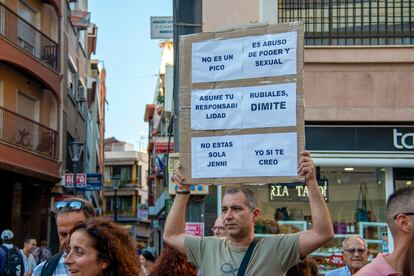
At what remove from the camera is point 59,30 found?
103 ft

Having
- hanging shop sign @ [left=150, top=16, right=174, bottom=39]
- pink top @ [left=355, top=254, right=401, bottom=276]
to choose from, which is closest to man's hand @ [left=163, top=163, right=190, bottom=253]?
pink top @ [left=355, top=254, right=401, bottom=276]

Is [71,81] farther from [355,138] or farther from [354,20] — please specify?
[355,138]

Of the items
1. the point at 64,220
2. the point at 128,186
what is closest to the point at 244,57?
the point at 64,220

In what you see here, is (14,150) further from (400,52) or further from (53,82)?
(400,52)

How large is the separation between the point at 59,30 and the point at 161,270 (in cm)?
2627

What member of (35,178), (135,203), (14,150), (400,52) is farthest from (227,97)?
(135,203)

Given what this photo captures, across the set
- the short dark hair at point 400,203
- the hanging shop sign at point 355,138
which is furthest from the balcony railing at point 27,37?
the short dark hair at point 400,203

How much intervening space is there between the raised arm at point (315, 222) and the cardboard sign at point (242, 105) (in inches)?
9.9

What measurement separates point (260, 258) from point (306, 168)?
0.67m

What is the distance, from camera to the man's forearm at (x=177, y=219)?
5629 mm

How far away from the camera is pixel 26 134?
2680 centimetres

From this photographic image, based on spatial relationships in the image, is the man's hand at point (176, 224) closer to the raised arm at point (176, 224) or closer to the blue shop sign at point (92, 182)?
the raised arm at point (176, 224)

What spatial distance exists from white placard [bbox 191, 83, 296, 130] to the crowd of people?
42 cm

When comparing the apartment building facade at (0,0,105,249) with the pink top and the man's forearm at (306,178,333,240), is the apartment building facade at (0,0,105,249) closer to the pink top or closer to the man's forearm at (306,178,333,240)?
the man's forearm at (306,178,333,240)
